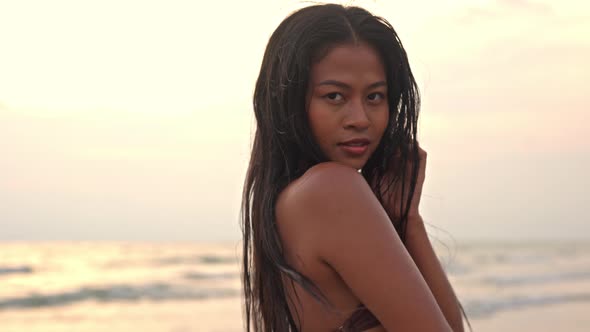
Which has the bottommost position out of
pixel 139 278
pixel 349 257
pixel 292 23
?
pixel 349 257

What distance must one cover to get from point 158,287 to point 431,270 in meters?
18.3

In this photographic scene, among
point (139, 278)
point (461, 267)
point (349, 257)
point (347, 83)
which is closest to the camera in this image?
point (349, 257)

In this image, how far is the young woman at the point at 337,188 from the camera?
182 cm

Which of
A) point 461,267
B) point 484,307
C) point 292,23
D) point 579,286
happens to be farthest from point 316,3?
point 461,267

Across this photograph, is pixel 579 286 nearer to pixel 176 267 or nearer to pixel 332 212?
pixel 176 267

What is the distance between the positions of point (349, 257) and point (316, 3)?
30.9 inches

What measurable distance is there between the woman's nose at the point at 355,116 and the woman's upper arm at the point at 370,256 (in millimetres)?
220

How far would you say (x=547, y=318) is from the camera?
1508cm

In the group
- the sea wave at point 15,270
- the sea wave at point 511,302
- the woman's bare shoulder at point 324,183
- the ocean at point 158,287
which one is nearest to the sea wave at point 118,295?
the ocean at point 158,287

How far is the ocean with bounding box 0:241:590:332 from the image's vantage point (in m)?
15.0

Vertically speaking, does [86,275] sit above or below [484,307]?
above

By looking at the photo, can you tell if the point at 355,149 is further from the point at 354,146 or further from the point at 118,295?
the point at 118,295

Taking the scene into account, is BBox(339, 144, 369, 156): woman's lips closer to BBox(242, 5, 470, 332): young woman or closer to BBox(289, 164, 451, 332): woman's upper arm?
BBox(242, 5, 470, 332): young woman

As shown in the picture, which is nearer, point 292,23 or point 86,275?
point 292,23
